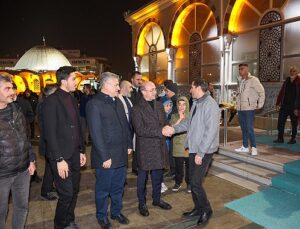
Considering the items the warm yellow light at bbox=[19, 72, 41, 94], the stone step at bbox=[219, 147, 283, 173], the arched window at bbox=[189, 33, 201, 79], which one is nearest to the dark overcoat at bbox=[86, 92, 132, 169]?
the stone step at bbox=[219, 147, 283, 173]

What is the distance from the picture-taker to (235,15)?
412 inches

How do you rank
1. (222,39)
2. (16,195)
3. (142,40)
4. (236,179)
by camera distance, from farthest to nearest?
(142,40), (222,39), (236,179), (16,195)

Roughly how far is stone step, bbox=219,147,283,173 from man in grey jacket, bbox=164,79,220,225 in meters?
2.02

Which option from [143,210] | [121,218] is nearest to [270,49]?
[143,210]

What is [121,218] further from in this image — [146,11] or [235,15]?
[146,11]

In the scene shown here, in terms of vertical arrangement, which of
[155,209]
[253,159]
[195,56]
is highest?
[195,56]

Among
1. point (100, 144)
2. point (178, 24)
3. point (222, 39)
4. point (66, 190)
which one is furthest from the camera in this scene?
point (178, 24)

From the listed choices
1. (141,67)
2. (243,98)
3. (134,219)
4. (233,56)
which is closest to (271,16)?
(233,56)

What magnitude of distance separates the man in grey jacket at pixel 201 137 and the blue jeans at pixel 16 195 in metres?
1.89

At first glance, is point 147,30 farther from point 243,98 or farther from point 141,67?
point 243,98

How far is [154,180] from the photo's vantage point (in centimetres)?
418

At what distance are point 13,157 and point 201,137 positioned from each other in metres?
2.21

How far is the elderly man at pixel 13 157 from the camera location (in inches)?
106

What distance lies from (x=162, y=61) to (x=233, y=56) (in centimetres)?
579
